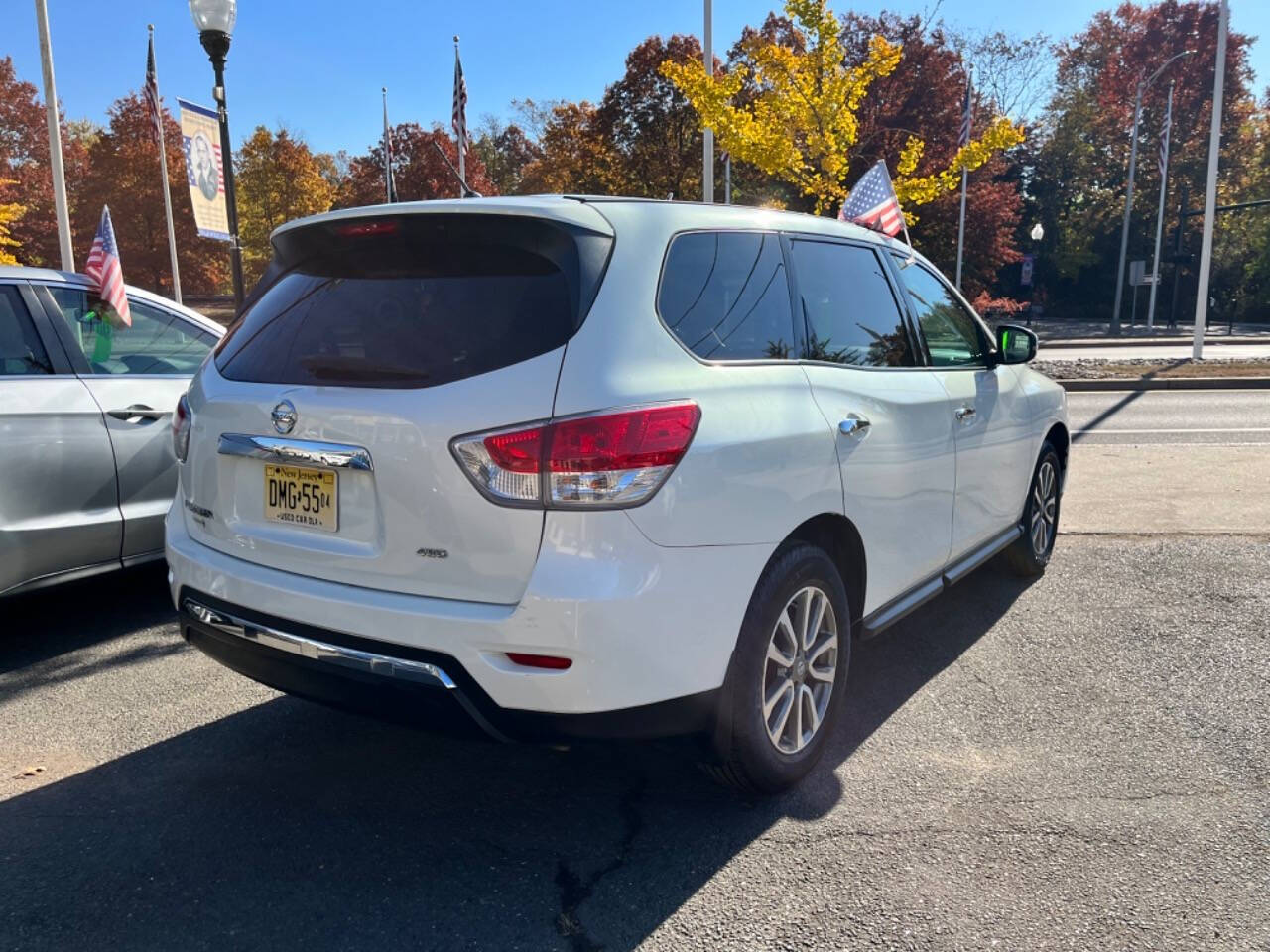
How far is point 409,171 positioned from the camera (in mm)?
49031

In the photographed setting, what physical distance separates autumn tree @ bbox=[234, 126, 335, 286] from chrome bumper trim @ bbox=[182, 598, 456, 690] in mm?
43315

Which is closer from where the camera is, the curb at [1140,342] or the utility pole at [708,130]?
the utility pole at [708,130]

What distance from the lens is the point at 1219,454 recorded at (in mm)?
9586

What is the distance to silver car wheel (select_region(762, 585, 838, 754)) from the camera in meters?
2.94

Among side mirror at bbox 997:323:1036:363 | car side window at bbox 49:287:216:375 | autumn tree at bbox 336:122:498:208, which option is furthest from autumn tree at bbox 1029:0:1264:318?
car side window at bbox 49:287:216:375

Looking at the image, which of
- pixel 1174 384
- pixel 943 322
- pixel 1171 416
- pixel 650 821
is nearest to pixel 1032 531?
pixel 943 322

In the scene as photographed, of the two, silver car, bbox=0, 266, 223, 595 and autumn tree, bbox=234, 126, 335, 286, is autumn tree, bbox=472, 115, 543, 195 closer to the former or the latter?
autumn tree, bbox=234, 126, 335, 286

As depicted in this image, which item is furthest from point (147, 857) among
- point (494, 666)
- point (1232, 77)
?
point (1232, 77)

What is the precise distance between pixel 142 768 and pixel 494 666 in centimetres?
165

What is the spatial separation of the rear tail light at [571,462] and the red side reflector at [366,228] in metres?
0.81

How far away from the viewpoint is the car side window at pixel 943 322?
163 inches

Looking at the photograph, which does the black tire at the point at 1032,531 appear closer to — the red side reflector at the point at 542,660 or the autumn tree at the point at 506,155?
the red side reflector at the point at 542,660

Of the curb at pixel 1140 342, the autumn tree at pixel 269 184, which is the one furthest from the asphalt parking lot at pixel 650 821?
the autumn tree at pixel 269 184

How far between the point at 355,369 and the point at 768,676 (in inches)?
59.3
